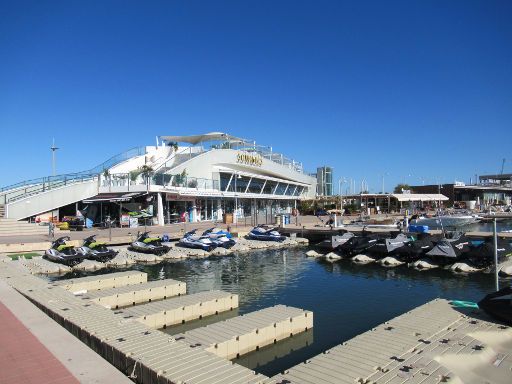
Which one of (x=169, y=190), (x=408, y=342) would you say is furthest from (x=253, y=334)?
(x=169, y=190)

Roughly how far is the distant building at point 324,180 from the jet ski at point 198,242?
2689 inches

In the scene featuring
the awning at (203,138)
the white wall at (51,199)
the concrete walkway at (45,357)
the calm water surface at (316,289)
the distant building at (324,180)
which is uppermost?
the awning at (203,138)

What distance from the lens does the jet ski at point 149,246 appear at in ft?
104

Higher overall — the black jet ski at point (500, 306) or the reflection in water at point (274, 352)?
the black jet ski at point (500, 306)

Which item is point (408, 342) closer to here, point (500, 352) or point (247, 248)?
point (500, 352)

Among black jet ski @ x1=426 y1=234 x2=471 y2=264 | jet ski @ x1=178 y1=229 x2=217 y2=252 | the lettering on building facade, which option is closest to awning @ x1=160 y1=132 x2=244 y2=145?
the lettering on building facade

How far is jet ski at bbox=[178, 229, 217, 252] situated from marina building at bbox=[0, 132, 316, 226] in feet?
33.7

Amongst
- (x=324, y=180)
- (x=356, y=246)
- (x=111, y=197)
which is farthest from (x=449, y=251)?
(x=324, y=180)

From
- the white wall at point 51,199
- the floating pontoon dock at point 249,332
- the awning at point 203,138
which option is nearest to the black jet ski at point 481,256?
the floating pontoon dock at point 249,332

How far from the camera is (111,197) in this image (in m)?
43.4

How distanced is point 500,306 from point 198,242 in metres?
24.8

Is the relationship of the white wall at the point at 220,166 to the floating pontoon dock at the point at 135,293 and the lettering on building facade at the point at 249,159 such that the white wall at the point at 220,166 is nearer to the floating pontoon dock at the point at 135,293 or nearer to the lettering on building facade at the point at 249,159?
the lettering on building facade at the point at 249,159

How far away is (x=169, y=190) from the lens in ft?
149

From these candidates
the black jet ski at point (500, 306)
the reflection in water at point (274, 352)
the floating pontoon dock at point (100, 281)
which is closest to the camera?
the reflection in water at point (274, 352)
